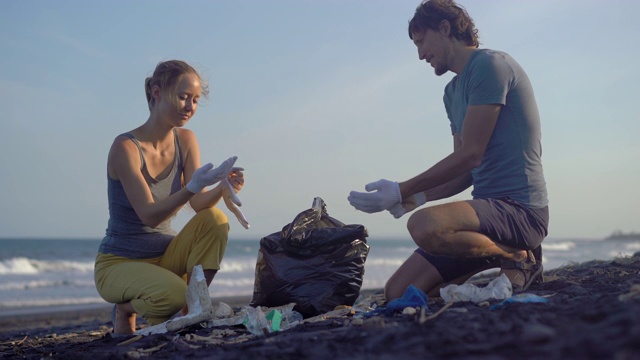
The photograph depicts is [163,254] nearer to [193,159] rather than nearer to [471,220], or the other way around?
[193,159]

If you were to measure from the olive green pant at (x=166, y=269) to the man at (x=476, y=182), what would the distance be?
94 centimetres

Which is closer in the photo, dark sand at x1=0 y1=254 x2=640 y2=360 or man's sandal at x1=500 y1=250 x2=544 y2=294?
dark sand at x1=0 y1=254 x2=640 y2=360

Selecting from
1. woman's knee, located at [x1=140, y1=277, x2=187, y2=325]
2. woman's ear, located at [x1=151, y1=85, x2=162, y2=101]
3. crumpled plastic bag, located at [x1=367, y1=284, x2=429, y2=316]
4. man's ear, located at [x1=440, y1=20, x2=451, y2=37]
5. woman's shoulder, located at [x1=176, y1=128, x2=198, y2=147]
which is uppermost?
man's ear, located at [x1=440, y1=20, x2=451, y2=37]

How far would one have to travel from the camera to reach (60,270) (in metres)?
17.4

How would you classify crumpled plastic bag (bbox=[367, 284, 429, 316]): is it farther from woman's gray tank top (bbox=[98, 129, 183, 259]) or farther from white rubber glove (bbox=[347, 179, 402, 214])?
woman's gray tank top (bbox=[98, 129, 183, 259])

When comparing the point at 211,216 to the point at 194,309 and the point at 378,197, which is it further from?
the point at 378,197

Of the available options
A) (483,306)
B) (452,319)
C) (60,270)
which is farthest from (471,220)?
(60,270)

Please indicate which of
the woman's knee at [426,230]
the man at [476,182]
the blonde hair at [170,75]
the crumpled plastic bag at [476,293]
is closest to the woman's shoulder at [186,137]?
the blonde hair at [170,75]

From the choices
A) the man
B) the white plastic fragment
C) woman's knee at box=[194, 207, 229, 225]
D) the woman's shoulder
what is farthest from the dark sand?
the woman's shoulder

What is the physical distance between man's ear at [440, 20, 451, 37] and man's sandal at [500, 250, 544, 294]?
1421 millimetres

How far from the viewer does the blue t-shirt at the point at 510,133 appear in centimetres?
390

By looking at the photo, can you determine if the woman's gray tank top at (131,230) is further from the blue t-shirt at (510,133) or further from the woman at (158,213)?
the blue t-shirt at (510,133)

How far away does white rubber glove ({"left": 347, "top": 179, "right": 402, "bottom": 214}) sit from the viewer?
153 inches

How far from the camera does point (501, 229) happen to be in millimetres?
3816
